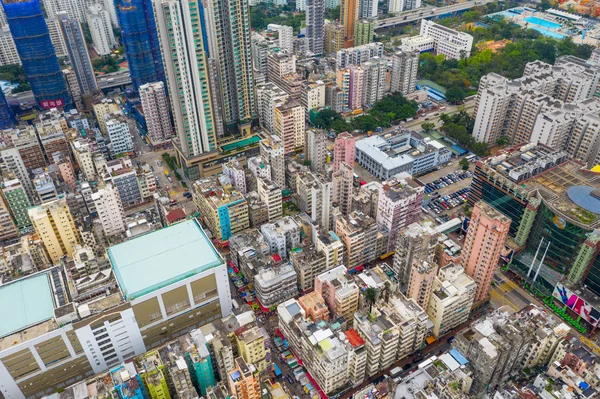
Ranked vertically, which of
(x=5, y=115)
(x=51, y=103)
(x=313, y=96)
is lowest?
(x=51, y=103)

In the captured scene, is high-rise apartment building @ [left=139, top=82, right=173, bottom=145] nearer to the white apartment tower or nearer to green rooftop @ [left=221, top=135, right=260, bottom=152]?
green rooftop @ [left=221, top=135, right=260, bottom=152]

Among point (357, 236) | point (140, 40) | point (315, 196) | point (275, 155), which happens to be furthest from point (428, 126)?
point (140, 40)

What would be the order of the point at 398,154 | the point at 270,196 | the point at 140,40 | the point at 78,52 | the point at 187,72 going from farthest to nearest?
the point at 78,52 → the point at 140,40 → the point at 398,154 → the point at 187,72 → the point at 270,196

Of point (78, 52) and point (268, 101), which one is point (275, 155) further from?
point (78, 52)

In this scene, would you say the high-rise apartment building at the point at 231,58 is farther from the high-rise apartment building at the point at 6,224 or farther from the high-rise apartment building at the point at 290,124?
the high-rise apartment building at the point at 6,224

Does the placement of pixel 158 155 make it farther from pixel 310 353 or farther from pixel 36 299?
pixel 310 353

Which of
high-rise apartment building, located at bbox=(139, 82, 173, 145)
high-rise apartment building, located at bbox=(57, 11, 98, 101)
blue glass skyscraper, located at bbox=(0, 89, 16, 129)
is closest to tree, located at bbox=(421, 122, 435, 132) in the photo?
high-rise apartment building, located at bbox=(139, 82, 173, 145)

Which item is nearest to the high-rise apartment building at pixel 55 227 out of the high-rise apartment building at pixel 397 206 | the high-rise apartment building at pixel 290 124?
the high-rise apartment building at pixel 290 124
